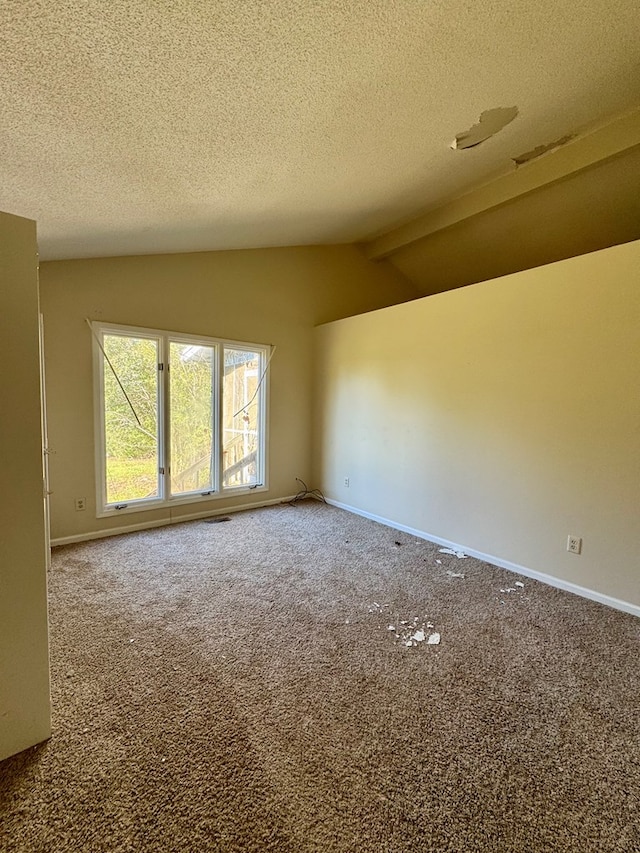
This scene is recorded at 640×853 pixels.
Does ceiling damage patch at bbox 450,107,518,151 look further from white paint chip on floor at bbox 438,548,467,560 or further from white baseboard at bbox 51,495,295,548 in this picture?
white baseboard at bbox 51,495,295,548

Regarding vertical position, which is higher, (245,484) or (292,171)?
(292,171)

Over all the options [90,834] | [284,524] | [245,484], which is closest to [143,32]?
[90,834]

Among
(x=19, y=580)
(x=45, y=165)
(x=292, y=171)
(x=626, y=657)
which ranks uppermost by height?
(x=292, y=171)

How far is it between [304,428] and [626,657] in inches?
143

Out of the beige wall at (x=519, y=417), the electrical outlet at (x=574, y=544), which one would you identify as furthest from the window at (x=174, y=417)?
the electrical outlet at (x=574, y=544)

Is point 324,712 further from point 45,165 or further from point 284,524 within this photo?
point 45,165

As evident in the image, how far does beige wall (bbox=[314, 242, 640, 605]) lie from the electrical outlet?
3 centimetres

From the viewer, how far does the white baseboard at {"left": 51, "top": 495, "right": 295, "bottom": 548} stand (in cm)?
316

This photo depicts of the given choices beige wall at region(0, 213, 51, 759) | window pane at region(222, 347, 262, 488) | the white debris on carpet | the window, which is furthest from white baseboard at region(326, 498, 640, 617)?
beige wall at region(0, 213, 51, 759)

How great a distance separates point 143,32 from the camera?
1.08 metres

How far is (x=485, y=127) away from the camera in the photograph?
7.30ft

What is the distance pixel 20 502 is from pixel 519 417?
305 cm

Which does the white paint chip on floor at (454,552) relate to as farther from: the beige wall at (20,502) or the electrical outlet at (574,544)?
the beige wall at (20,502)

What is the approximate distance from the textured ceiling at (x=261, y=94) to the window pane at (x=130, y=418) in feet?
3.26
